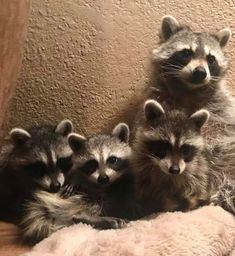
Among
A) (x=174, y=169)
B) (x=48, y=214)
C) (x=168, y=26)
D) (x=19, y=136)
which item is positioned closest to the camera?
(x=174, y=169)

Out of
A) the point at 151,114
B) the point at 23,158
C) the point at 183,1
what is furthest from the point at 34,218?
the point at 183,1

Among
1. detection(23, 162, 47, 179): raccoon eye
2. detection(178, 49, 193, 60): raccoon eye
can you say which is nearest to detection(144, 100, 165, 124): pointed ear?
detection(178, 49, 193, 60): raccoon eye

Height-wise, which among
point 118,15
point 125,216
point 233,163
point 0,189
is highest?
point 118,15

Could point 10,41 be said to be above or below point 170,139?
above

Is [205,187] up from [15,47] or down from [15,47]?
down

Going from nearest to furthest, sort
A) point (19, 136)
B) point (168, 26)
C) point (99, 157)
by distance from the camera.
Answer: point (99, 157), point (19, 136), point (168, 26)

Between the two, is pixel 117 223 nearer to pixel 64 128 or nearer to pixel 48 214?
pixel 48 214

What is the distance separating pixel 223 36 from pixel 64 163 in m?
0.84

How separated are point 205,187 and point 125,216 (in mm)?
306

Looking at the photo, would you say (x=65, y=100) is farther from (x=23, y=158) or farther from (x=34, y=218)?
(x=34, y=218)

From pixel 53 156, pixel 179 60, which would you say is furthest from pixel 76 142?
pixel 179 60

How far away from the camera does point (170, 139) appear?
1.90 meters

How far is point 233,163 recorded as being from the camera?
2104 mm

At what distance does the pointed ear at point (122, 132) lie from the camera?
2.14 m
